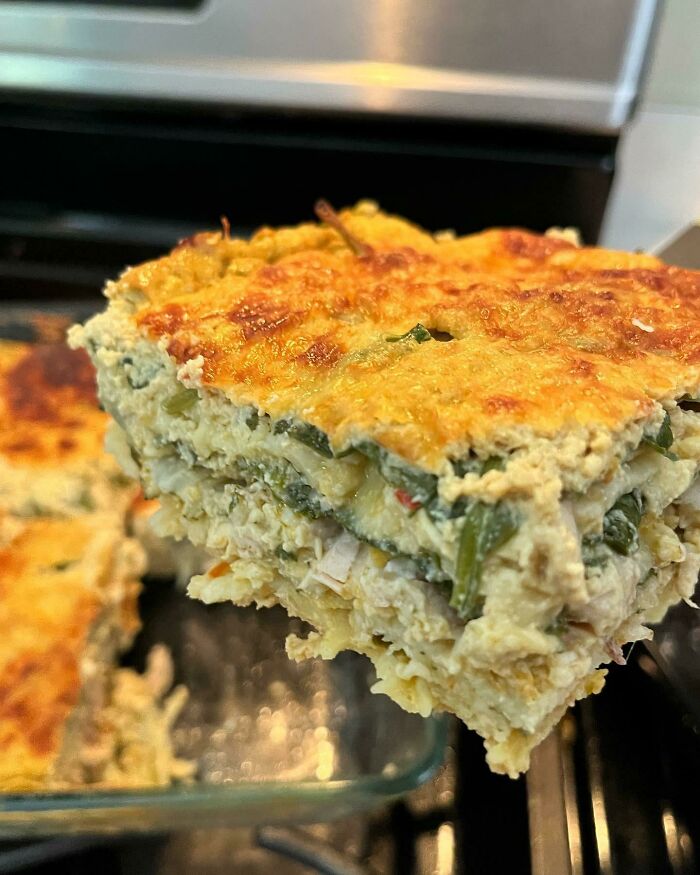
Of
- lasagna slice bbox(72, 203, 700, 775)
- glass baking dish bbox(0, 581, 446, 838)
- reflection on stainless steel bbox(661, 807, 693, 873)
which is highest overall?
lasagna slice bbox(72, 203, 700, 775)

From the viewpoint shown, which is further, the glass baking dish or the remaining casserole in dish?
the remaining casserole in dish

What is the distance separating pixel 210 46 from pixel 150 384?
1116mm

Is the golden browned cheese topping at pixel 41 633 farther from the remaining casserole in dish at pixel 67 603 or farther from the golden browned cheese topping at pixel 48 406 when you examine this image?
the golden browned cheese topping at pixel 48 406

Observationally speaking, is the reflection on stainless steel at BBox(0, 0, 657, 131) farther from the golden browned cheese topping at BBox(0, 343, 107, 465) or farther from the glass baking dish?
the glass baking dish

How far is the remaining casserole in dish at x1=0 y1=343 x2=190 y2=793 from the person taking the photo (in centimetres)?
119

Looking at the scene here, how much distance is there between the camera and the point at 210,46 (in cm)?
164

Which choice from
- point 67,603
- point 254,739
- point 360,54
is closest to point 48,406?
point 67,603

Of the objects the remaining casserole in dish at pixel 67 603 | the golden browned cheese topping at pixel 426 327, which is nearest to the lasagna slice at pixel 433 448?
the golden browned cheese topping at pixel 426 327

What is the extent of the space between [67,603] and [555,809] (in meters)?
0.83

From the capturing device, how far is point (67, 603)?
1325 mm

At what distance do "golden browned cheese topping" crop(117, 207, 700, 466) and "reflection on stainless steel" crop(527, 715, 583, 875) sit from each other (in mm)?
625

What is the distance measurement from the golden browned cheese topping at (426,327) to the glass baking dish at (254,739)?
0.34m

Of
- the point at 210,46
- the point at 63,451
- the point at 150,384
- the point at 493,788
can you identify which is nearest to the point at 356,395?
the point at 150,384

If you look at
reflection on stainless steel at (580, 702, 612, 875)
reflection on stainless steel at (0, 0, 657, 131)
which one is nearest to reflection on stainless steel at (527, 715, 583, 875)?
reflection on stainless steel at (580, 702, 612, 875)
